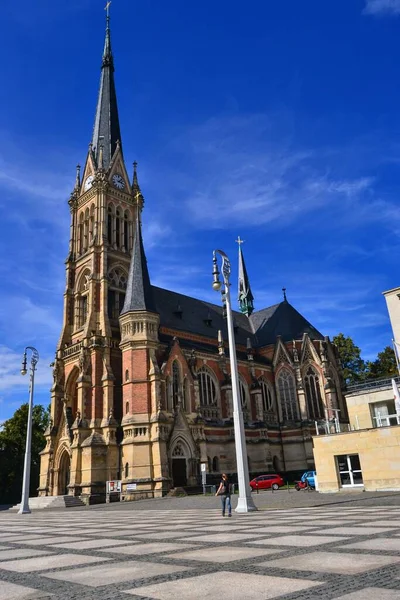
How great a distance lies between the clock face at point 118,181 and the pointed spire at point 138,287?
10962 mm

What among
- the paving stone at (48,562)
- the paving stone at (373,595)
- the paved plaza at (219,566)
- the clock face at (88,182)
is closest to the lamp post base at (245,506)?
the paved plaza at (219,566)

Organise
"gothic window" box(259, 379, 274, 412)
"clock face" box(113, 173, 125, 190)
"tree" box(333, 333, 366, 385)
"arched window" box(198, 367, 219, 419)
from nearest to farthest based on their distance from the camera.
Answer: "arched window" box(198, 367, 219, 419), "clock face" box(113, 173, 125, 190), "gothic window" box(259, 379, 274, 412), "tree" box(333, 333, 366, 385)

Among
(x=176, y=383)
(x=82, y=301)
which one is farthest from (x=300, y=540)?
(x=82, y=301)

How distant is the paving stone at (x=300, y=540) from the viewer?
7.47 metres

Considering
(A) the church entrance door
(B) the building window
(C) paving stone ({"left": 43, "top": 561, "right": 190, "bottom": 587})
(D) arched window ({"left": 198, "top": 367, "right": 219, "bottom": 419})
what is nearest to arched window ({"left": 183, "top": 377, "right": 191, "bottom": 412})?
(D) arched window ({"left": 198, "top": 367, "right": 219, "bottom": 419})

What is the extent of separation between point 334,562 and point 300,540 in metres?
2.32

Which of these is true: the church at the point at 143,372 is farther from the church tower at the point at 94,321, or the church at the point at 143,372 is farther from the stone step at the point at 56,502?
the stone step at the point at 56,502

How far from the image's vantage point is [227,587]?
481cm

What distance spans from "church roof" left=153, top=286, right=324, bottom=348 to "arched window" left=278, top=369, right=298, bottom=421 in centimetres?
493

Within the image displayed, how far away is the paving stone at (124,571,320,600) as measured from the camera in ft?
14.8

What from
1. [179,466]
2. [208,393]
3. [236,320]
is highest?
[236,320]

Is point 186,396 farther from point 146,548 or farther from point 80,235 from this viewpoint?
point 146,548

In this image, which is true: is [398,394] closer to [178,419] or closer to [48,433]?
[178,419]

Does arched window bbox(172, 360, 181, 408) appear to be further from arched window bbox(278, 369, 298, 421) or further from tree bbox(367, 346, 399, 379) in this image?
tree bbox(367, 346, 399, 379)
